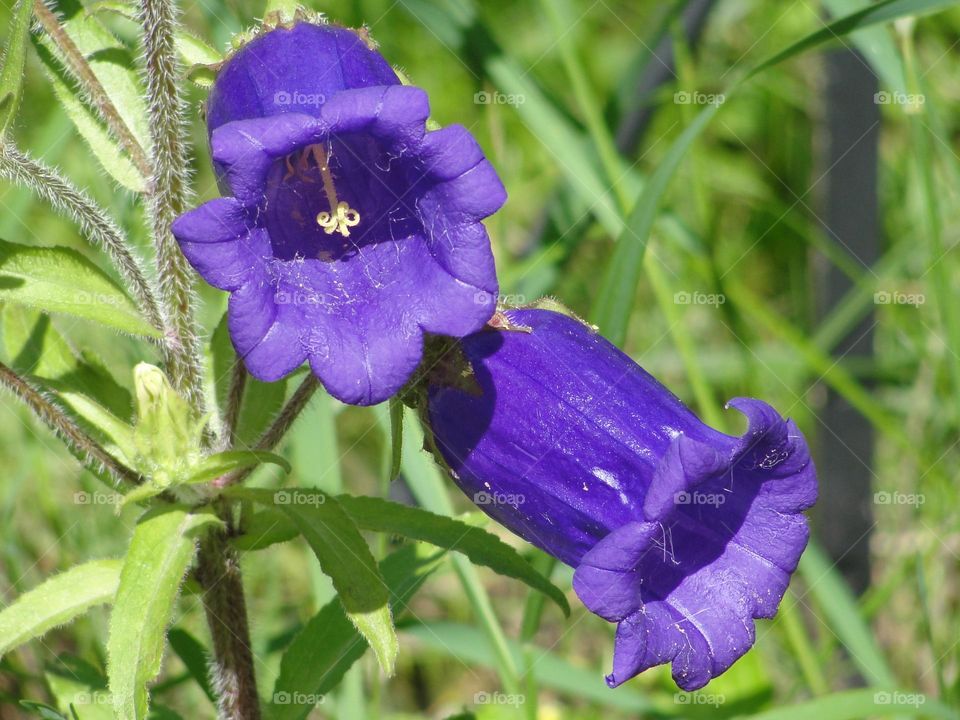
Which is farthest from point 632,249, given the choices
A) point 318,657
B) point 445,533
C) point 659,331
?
point 659,331

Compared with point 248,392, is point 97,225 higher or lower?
higher

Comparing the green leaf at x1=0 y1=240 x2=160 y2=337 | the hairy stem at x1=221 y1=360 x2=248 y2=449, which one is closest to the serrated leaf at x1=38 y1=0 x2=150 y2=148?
the green leaf at x1=0 y1=240 x2=160 y2=337

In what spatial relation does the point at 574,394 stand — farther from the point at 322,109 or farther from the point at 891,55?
the point at 891,55

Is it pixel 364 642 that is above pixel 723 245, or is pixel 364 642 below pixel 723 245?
below

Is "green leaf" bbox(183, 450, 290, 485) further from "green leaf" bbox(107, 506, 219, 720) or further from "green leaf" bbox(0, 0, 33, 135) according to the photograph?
"green leaf" bbox(0, 0, 33, 135)

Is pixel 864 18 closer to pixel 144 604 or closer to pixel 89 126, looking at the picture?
pixel 89 126

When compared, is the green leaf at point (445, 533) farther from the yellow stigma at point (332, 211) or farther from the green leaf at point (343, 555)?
the yellow stigma at point (332, 211)

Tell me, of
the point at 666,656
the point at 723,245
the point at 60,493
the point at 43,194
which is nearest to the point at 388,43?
the point at 723,245
